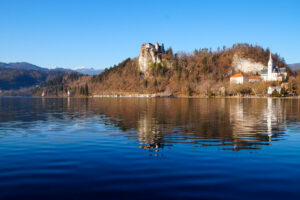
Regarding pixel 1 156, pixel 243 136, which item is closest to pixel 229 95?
pixel 243 136

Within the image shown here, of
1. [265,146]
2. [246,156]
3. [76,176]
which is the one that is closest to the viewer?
[76,176]

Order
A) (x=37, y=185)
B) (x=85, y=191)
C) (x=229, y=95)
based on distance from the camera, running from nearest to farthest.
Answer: (x=85, y=191)
(x=37, y=185)
(x=229, y=95)

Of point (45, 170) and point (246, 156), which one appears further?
point (246, 156)

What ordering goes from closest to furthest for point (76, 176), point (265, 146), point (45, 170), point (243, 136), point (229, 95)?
point (76, 176), point (45, 170), point (265, 146), point (243, 136), point (229, 95)

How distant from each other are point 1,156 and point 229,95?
189117 millimetres

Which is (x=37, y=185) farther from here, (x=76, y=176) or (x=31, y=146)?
(x=31, y=146)

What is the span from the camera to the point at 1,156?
619 inches

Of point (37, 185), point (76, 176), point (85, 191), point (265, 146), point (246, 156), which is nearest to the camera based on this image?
point (85, 191)

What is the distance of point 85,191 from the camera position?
10.1 metres

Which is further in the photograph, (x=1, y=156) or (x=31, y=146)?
(x=31, y=146)

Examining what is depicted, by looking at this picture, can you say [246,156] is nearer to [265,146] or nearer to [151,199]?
[265,146]

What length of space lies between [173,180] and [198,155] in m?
4.82

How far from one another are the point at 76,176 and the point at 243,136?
16041mm

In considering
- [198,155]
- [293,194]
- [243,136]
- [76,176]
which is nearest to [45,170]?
[76,176]
